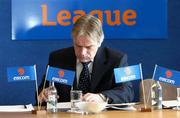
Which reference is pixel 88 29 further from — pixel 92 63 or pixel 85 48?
pixel 92 63

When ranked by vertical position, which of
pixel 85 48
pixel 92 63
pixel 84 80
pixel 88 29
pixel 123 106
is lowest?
pixel 123 106

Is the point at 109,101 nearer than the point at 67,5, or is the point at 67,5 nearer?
the point at 109,101

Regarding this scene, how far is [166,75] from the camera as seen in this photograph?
8.69 feet

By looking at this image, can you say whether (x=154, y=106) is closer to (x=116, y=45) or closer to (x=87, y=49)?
(x=87, y=49)

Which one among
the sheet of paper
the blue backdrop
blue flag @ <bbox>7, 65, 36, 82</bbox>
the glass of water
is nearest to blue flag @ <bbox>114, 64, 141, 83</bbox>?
the glass of water

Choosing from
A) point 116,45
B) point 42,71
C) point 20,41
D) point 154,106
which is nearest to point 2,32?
point 20,41

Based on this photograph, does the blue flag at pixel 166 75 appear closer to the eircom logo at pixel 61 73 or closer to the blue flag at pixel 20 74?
the eircom logo at pixel 61 73

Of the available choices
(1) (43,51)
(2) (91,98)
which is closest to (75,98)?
(2) (91,98)

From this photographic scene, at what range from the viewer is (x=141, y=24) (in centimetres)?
434

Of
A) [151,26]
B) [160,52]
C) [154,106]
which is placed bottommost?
[154,106]

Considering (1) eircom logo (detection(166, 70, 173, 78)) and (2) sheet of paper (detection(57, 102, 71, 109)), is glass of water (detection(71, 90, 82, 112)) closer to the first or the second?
(2) sheet of paper (detection(57, 102, 71, 109))

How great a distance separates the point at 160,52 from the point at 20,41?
5.25ft

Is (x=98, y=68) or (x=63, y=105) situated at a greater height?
(x=98, y=68)

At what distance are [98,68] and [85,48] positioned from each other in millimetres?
202
